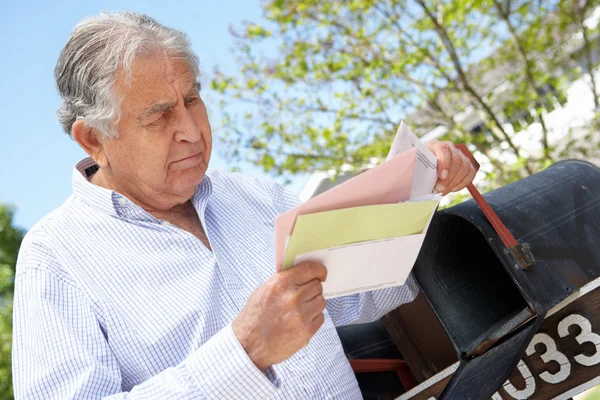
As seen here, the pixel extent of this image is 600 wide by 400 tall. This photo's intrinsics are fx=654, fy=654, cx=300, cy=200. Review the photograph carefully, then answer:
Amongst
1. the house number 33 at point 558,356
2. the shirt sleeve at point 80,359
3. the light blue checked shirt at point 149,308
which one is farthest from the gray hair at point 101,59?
the house number 33 at point 558,356

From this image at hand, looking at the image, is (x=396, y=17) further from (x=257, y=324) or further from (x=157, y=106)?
(x=257, y=324)

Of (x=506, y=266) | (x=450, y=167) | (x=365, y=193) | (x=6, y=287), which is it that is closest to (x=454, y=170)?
(x=450, y=167)

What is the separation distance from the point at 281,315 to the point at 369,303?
2.79 ft

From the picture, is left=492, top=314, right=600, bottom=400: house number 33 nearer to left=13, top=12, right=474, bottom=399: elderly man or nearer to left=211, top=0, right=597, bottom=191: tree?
left=13, top=12, right=474, bottom=399: elderly man

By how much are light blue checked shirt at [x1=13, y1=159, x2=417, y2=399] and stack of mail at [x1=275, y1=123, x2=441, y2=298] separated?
291 millimetres

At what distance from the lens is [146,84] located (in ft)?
6.42

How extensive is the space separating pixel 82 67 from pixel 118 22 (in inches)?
7.4

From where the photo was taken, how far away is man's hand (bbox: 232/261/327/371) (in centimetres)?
151

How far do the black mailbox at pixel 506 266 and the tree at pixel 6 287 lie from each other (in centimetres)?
1431

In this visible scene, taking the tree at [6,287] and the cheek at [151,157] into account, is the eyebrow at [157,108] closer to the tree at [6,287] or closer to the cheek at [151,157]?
the cheek at [151,157]

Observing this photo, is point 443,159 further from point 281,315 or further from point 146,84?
point 146,84

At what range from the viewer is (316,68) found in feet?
21.8

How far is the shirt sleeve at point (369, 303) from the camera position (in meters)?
2.28

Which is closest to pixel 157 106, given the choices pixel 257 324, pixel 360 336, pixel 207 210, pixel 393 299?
pixel 207 210
